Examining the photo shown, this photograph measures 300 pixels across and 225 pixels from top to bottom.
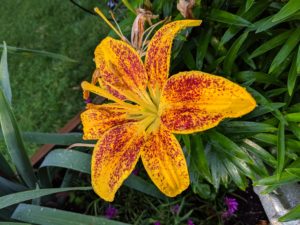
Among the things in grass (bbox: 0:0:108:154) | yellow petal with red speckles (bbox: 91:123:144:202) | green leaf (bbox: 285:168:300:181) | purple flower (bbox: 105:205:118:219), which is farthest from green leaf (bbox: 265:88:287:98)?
grass (bbox: 0:0:108:154)

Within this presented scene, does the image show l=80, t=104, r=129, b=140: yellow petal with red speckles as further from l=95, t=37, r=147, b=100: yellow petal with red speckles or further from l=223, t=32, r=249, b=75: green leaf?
l=223, t=32, r=249, b=75: green leaf

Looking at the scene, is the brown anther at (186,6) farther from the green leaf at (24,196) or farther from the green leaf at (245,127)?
the green leaf at (24,196)

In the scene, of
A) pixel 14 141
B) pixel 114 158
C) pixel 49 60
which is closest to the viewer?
pixel 114 158

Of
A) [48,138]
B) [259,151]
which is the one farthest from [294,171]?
[48,138]

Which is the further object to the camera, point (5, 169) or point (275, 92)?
point (5, 169)

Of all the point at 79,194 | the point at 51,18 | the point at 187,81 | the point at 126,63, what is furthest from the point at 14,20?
the point at 187,81

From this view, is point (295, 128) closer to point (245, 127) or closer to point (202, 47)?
point (245, 127)
